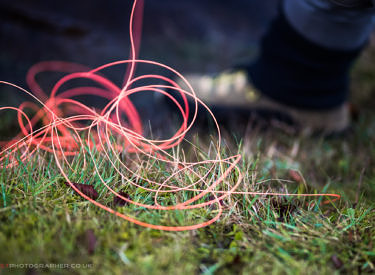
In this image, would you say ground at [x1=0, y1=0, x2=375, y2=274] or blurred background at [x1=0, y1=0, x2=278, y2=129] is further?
blurred background at [x1=0, y1=0, x2=278, y2=129]

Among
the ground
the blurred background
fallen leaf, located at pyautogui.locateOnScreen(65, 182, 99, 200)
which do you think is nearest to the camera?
the ground

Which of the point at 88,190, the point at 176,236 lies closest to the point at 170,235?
the point at 176,236

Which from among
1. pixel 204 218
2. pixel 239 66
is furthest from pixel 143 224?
pixel 239 66

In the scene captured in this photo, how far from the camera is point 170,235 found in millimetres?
925

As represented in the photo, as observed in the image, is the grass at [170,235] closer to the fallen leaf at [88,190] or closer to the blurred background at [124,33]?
the fallen leaf at [88,190]

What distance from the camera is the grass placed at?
818mm

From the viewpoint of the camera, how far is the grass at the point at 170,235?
0.82 metres

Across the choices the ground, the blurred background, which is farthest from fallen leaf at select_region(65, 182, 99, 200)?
the blurred background

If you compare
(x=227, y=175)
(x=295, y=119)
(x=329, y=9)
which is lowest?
(x=295, y=119)

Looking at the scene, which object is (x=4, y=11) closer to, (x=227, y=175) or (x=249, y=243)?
(x=227, y=175)

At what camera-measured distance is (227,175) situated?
3.82ft

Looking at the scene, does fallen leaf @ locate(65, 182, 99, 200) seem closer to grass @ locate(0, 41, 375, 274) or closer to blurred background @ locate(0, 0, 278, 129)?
grass @ locate(0, 41, 375, 274)

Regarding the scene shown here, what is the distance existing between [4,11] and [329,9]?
3060 mm

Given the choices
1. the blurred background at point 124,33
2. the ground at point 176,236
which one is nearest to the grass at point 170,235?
the ground at point 176,236
